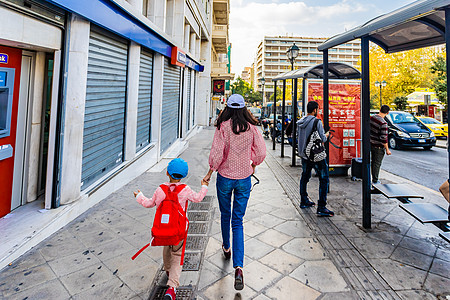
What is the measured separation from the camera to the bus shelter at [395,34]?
268 centimetres

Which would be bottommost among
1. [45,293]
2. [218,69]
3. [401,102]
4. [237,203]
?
[45,293]

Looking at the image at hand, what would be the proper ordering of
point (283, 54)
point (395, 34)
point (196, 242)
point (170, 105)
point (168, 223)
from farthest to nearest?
point (283, 54) → point (170, 105) → point (395, 34) → point (196, 242) → point (168, 223)

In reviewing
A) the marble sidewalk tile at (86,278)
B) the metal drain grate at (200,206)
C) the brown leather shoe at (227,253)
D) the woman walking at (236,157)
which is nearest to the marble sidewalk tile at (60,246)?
the marble sidewalk tile at (86,278)

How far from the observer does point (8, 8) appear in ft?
9.48

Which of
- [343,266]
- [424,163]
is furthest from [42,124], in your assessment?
[424,163]

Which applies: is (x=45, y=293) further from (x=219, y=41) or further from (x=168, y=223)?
(x=219, y=41)

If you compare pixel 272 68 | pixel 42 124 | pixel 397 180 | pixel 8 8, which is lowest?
pixel 397 180

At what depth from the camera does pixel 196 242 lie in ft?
10.9

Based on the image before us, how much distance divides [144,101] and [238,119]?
560 centimetres

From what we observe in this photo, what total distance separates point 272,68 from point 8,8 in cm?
10911

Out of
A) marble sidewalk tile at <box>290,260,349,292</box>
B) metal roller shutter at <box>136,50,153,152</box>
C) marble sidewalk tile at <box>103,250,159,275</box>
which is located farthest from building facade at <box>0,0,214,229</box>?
marble sidewalk tile at <box>290,260,349,292</box>

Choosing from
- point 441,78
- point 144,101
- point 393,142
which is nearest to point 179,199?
point 144,101

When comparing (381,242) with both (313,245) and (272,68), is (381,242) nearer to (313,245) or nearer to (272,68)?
(313,245)

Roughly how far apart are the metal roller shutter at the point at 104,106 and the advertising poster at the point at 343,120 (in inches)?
197
